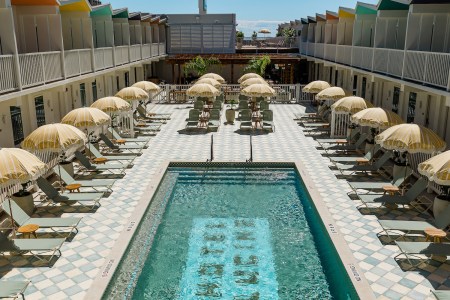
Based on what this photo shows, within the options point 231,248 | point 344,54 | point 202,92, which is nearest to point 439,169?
point 231,248

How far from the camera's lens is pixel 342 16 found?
91.7ft

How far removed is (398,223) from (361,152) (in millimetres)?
8580

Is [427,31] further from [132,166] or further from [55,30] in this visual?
[55,30]

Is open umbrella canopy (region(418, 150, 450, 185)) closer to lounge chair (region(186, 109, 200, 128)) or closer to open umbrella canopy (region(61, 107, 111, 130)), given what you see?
open umbrella canopy (region(61, 107, 111, 130))

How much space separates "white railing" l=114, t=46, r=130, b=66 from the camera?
24391 mm

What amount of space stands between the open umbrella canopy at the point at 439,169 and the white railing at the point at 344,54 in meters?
14.4

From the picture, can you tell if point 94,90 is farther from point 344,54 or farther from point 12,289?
point 12,289

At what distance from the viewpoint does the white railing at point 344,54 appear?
2395cm

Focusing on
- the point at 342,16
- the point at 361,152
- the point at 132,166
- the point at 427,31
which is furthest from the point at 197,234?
the point at 342,16

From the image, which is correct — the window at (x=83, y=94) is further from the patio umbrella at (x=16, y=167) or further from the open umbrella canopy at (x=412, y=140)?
the open umbrella canopy at (x=412, y=140)

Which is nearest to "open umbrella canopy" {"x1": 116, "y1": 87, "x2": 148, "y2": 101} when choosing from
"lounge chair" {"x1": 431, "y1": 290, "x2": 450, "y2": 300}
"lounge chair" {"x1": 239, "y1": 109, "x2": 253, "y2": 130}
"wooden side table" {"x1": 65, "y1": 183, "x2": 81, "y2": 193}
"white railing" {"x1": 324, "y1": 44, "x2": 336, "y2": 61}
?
"lounge chair" {"x1": 239, "y1": 109, "x2": 253, "y2": 130}

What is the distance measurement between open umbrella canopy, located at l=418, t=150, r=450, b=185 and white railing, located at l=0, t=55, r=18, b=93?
11902mm

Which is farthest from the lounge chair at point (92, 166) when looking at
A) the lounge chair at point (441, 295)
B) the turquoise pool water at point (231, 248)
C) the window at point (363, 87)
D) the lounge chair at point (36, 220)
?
the window at point (363, 87)

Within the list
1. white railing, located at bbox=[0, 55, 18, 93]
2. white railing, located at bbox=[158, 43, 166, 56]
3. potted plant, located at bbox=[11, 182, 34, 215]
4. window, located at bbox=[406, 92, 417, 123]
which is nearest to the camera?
potted plant, located at bbox=[11, 182, 34, 215]
